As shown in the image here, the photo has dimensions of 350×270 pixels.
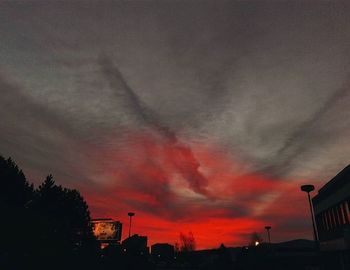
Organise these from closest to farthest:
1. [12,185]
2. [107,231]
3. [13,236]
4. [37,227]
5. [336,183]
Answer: [13,236], [336,183], [37,227], [12,185], [107,231]

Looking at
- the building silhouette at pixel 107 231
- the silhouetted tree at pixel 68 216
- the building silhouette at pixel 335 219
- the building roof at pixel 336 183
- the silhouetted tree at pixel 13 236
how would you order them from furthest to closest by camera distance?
the building silhouette at pixel 107 231 → the silhouetted tree at pixel 68 216 → the building silhouette at pixel 335 219 → the building roof at pixel 336 183 → the silhouetted tree at pixel 13 236

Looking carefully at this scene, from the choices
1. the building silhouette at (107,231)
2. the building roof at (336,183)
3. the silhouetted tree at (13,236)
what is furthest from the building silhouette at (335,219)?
the building silhouette at (107,231)

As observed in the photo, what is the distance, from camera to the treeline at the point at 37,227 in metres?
35.4

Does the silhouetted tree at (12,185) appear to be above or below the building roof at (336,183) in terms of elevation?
above

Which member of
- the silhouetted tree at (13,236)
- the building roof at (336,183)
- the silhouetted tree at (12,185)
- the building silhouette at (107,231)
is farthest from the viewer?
the building silhouette at (107,231)

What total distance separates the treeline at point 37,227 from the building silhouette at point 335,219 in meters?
29.5

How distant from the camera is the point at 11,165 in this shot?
54.6 metres

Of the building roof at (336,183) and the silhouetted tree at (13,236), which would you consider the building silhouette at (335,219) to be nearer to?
the building roof at (336,183)

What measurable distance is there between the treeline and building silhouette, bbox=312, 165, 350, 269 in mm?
29517

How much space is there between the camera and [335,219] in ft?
133

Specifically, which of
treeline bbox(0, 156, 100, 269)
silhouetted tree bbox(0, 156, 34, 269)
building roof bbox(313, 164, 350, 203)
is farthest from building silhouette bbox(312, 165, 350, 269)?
silhouetted tree bbox(0, 156, 34, 269)

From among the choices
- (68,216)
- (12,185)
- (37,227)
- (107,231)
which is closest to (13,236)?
(37,227)

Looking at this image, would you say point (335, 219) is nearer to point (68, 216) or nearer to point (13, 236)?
point (13, 236)

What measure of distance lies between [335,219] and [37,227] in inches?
1352
